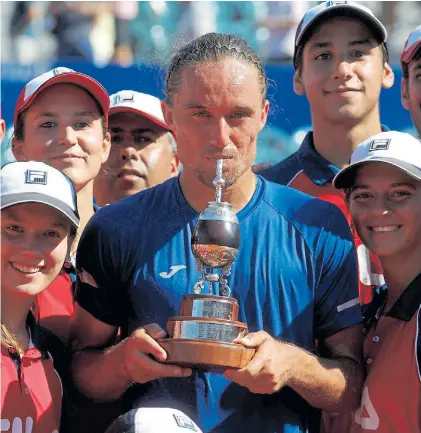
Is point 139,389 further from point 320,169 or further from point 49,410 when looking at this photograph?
point 320,169

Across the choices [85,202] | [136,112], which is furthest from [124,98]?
[85,202]

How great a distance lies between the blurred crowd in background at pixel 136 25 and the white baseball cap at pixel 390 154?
6.75 metres

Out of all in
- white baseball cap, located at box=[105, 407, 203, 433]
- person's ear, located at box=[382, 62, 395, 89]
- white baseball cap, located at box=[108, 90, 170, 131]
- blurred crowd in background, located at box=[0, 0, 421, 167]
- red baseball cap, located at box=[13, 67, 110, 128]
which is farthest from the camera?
blurred crowd in background, located at box=[0, 0, 421, 167]

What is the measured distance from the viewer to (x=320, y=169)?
16.6 ft

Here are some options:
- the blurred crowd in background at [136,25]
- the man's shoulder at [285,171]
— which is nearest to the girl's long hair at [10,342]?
the man's shoulder at [285,171]

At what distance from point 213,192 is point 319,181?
1220 millimetres

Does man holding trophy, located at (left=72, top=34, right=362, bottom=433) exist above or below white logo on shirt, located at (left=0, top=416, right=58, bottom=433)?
above

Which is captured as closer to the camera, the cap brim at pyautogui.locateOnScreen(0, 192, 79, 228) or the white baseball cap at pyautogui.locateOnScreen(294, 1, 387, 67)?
the cap brim at pyautogui.locateOnScreen(0, 192, 79, 228)

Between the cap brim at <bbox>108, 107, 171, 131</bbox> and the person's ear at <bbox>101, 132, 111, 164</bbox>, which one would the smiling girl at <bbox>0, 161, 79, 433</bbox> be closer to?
the person's ear at <bbox>101, 132, 111, 164</bbox>

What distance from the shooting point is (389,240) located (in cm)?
413

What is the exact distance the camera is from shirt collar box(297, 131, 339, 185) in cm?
500

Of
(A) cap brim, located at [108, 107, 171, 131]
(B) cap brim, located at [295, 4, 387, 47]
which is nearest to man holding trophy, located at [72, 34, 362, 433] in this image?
(B) cap brim, located at [295, 4, 387, 47]

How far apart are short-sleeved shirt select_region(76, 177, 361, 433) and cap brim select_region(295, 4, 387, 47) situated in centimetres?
141

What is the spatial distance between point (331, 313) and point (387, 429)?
0.45 m
